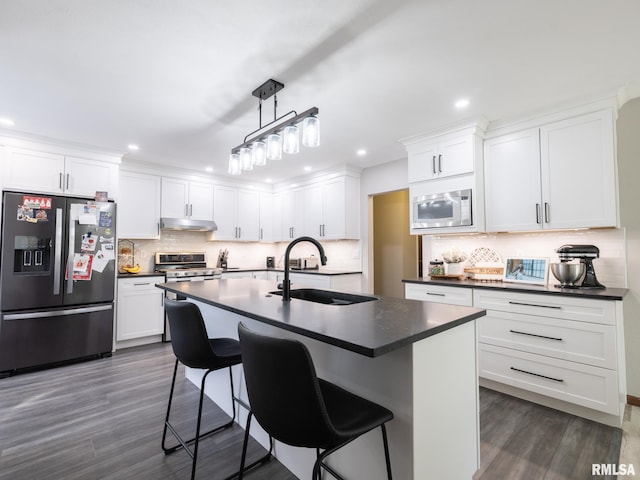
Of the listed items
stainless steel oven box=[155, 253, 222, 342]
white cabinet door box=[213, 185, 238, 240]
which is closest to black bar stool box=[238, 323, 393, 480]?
stainless steel oven box=[155, 253, 222, 342]

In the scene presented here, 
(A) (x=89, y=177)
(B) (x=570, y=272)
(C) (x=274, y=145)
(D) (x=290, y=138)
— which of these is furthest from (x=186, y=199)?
(B) (x=570, y=272)

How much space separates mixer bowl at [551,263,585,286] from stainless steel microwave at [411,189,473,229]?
2.72 ft

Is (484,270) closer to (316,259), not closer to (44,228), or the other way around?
(316,259)

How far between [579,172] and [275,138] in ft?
8.24

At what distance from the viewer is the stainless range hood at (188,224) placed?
4.52 m

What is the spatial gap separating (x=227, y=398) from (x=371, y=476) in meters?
1.41

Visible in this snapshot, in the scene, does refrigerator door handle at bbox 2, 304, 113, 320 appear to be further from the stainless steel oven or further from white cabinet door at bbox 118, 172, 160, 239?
white cabinet door at bbox 118, 172, 160, 239

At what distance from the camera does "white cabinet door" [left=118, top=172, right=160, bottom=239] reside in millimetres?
4250

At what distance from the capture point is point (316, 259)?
530 centimetres

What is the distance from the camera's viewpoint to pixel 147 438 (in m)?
2.07

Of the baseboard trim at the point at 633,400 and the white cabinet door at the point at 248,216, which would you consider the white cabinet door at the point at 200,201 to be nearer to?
the white cabinet door at the point at 248,216

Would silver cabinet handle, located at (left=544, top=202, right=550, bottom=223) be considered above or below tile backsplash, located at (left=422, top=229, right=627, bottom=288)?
above

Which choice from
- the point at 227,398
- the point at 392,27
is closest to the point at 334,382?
the point at 227,398

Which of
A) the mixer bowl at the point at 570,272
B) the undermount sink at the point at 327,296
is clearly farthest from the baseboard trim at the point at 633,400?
the undermount sink at the point at 327,296
